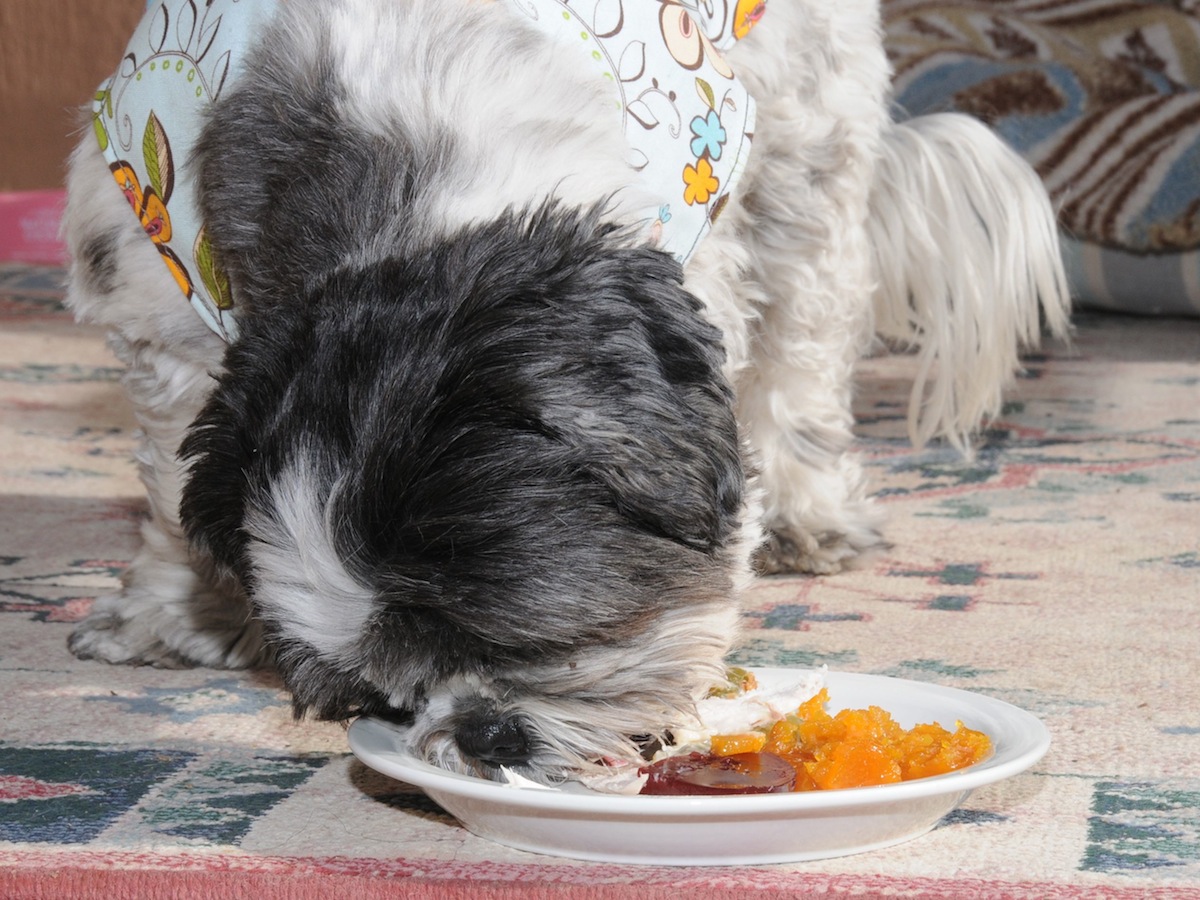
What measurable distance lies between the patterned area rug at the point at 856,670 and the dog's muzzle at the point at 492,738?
101mm

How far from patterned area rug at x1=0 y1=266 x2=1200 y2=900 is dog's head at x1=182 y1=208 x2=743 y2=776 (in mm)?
168

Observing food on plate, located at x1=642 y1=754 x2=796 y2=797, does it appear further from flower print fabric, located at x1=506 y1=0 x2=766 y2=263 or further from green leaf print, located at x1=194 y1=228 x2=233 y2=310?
green leaf print, located at x1=194 y1=228 x2=233 y2=310

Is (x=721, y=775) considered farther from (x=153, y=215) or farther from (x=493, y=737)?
(x=153, y=215)

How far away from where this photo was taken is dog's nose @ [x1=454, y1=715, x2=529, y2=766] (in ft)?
5.16

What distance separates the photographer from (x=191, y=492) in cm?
169

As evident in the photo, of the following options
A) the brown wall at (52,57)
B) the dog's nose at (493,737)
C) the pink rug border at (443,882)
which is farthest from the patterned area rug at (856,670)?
the brown wall at (52,57)

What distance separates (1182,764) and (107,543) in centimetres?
202

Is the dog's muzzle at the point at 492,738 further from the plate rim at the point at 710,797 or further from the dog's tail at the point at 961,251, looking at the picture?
the dog's tail at the point at 961,251

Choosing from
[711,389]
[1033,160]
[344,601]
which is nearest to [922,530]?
[711,389]

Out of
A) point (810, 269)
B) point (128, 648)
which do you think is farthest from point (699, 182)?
point (128, 648)

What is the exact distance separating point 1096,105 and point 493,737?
4.44 meters

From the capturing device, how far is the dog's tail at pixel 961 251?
10.4 feet

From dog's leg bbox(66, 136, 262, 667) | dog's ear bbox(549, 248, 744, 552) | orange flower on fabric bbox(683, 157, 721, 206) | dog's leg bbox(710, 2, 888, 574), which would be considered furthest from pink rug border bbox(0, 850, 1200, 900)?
dog's leg bbox(710, 2, 888, 574)

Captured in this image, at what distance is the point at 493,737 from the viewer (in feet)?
5.16
